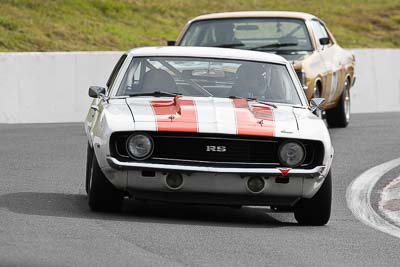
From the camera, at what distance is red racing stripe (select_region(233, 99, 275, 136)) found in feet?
31.8

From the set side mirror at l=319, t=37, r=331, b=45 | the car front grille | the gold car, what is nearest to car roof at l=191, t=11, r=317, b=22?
the gold car

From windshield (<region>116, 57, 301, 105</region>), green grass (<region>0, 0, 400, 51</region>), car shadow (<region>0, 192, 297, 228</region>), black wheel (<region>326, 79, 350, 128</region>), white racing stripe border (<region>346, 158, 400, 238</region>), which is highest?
windshield (<region>116, 57, 301, 105</region>)

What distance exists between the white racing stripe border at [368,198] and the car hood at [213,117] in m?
0.97

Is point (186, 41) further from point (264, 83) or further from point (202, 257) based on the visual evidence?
point (202, 257)

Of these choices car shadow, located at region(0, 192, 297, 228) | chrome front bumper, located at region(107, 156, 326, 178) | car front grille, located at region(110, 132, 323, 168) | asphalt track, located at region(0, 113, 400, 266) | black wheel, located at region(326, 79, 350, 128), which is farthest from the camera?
black wheel, located at region(326, 79, 350, 128)

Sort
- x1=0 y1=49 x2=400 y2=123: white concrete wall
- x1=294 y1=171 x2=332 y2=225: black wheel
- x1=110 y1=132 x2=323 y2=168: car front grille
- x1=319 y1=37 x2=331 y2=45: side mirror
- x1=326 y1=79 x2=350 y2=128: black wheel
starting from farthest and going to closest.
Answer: x1=0 y1=49 x2=400 y2=123: white concrete wall, x1=326 y1=79 x2=350 y2=128: black wheel, x1=319 y1=37 x2=331 y2=45: side mirror, x1=294 y1=171 x2=332 y2=225: black wheel, x1=110 y1=132 x2=323 y2=168: car front grille

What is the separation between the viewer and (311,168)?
9734 mm

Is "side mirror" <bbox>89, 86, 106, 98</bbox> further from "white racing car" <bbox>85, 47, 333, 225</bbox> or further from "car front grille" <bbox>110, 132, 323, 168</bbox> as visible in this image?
"car front grille" <bbox>110, 132, 323, 168</bbox>

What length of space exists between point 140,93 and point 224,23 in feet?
25.1

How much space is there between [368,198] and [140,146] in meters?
3.19

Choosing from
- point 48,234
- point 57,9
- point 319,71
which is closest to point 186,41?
point 319,71

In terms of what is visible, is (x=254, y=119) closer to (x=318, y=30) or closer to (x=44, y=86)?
(x=318, y=30)

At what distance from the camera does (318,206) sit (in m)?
9.98

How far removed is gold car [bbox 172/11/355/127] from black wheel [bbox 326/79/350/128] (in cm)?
57
